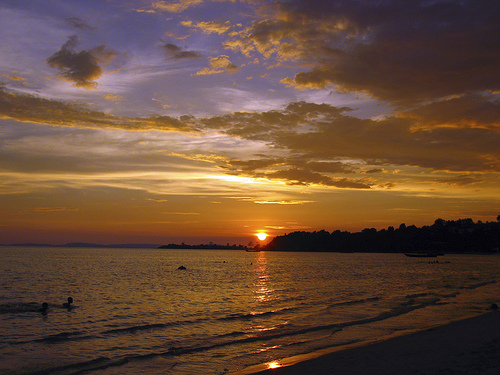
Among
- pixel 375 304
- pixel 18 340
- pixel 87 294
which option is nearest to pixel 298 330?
pixel 375 304

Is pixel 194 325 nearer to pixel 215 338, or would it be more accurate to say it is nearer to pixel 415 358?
pixel 215 338

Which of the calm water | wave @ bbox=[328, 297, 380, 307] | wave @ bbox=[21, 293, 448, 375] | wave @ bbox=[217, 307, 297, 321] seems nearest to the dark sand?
the calm water

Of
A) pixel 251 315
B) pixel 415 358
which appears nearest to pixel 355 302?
pixel 251 315

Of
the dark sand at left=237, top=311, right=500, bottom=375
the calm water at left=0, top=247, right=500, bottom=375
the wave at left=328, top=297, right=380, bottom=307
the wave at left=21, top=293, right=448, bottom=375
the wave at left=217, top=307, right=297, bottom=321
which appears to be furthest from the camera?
the wave at left=328, top=297, right=380, bottom=307

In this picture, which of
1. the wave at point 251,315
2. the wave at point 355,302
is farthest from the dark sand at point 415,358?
the wave at point 355,302

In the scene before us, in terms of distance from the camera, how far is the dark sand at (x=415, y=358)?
46.5 ft

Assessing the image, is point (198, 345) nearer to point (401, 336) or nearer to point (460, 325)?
point (401, 336)

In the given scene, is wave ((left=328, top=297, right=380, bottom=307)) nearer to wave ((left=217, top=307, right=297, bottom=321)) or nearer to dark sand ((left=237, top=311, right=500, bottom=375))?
wave ((left=217, top=307, right=297, bottom=321))

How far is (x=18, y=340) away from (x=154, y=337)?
777cm

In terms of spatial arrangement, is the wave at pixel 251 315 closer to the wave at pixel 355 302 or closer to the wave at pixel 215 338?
the wave at pixel 215 338

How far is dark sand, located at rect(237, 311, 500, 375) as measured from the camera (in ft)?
46.5

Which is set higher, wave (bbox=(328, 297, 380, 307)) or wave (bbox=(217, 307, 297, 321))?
wave (bbox=(217, 307, 297, 321))

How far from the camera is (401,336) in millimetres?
21203

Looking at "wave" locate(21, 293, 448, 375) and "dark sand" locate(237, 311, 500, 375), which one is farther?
"wave" locate(21, 293, 448, 375)
